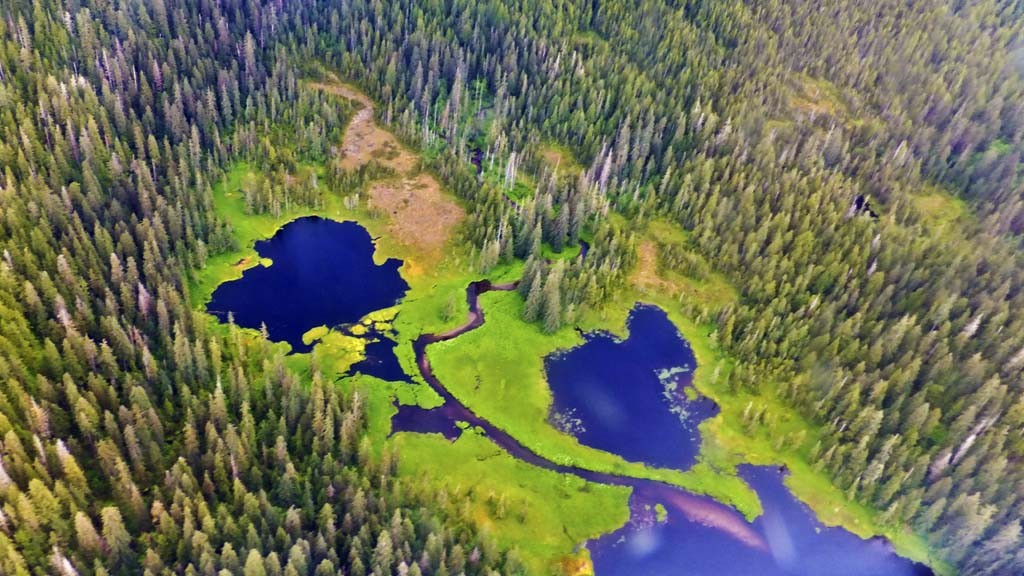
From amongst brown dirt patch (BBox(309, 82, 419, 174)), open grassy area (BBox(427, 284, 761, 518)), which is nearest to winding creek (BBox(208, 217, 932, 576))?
open grassy area (BBox(427, 284, 761, 518))

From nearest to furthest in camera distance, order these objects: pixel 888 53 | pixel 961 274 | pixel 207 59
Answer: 1. pixel 961 274
2. pixel 207 59
3. pixel 888 53

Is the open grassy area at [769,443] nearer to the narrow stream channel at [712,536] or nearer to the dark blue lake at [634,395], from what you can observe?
the narrow stream channel at [712,536]

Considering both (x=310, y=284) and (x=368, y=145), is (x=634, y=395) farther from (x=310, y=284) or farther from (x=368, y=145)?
(x=368, y=145)

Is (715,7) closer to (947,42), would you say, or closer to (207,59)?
(947,42)

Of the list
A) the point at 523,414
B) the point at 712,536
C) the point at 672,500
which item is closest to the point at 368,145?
the point at 523,414

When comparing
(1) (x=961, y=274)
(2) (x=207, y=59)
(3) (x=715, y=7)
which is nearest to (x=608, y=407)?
(1) (x=961, y=274)
